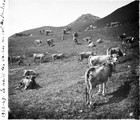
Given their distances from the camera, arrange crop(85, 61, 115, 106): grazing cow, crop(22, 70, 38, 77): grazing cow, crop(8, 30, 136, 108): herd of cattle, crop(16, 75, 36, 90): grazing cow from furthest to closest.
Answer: crop(22, 70, 38, 77): grazing cow
crop(16, 75, 36, 90): grazing cow
crop(8, 30, 136, 108): herd of cattle
crop(85, 61, 115, 106): grazing cow

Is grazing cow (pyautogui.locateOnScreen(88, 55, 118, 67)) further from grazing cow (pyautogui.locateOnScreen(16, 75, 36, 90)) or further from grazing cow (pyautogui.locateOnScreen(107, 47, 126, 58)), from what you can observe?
grazing cow (pyautogui.locateOnScreen(16, 75, 36, 90))

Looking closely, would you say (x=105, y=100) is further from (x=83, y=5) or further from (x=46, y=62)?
(x=46, y=62)

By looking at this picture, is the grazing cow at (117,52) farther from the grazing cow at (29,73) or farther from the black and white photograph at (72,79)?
the grazing cow at (29,73)

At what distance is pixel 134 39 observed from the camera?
11.6 m

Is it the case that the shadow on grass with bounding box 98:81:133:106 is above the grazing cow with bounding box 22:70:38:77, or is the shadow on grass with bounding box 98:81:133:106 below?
below

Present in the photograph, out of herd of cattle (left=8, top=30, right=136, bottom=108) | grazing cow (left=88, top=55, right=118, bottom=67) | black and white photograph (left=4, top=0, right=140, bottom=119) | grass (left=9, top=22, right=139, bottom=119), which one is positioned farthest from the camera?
grazing cow (left=88, top=55, right=118, bottom=67)

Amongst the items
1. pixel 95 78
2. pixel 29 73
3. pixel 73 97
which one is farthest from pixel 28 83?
pixel 95 78

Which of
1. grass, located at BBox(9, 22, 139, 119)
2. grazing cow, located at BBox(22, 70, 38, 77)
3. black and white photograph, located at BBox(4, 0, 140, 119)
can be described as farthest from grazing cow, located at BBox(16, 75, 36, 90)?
grazing cow, located at BBox(22, 70, 38, 77)

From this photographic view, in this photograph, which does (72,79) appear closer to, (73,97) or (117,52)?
(73,97)

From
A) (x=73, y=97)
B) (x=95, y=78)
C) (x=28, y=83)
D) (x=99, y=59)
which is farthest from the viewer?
(x=99, y=59)

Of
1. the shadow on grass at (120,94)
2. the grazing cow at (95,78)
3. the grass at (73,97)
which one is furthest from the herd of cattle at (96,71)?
the shadow on grass at (120,94)

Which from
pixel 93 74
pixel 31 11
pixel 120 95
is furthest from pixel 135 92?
pixel 31 11

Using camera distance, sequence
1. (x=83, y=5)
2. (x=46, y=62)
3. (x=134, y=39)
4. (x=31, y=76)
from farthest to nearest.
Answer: (x=46, y=62)
(x=134, y=39)
(x=31, y=76)
(x=83, y=5)

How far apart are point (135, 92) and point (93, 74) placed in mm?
1965
